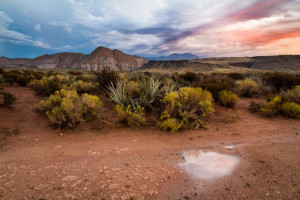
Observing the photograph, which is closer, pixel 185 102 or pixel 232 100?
pixel 185 102

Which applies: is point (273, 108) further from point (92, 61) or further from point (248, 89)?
point (92, 61)

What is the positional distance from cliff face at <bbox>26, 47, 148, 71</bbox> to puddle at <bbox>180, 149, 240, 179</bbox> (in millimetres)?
88286

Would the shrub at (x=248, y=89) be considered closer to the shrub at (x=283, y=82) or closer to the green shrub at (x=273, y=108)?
the shrub at (x=283, y=82)

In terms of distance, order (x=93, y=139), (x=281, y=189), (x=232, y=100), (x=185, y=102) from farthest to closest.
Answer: (x=232, y=100) → (x=185, y=102) → (x=93, y=139) → (x=281, y=189)

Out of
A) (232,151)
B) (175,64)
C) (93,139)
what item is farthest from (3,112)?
(175,64)

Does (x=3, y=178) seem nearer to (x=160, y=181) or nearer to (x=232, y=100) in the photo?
(x=160, y=181)

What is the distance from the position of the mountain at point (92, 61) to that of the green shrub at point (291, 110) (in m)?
86.2

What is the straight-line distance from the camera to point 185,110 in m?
5.46

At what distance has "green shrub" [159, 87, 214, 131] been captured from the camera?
15.7 ft

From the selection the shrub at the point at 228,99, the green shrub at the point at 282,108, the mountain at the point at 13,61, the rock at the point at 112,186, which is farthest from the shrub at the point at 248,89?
the mountain at the point at 13,61

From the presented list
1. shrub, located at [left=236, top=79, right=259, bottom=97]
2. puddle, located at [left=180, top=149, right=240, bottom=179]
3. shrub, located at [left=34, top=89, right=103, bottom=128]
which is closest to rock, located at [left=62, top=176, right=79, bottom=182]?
puddle, located at [left=180, top=149, right=240, bottom=179]

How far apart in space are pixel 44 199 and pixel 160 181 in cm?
178

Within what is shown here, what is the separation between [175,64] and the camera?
221ft

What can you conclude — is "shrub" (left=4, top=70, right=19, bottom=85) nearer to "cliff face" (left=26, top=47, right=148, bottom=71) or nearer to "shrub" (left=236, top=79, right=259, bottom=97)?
"shrub" (left=236, top=79, right=259, bottom=97)
